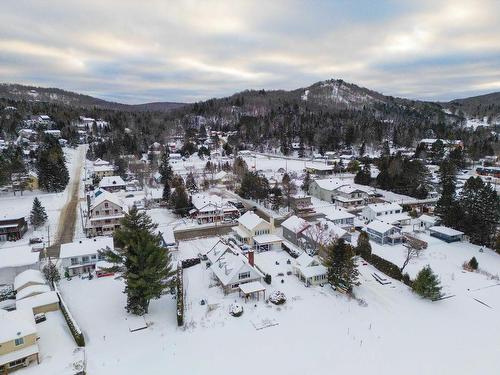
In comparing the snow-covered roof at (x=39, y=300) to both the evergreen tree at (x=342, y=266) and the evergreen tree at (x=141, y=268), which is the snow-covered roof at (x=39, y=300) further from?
the evergreen tree at (x=342, y=266)

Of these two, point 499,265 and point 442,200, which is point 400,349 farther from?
point 442,200

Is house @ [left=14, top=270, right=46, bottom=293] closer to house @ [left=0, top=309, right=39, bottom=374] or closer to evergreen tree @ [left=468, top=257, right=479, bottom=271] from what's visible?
house @ [left=0, top=309, right=39, bottom=374]

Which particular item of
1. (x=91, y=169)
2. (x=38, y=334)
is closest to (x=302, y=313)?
(x=38, y=334)

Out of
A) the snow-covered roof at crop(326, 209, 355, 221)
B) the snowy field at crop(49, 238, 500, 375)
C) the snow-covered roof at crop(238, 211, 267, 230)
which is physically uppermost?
the snow-covered roof at crop(238, 211, 267, 230)

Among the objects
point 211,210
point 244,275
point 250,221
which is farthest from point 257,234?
point 244,275

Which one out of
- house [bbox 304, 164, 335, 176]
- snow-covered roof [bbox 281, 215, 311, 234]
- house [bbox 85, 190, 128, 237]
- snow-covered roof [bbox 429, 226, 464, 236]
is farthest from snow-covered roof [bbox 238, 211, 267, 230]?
house [bbox 304, 164, 335, 176]

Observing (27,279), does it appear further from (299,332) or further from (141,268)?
(299,332)
